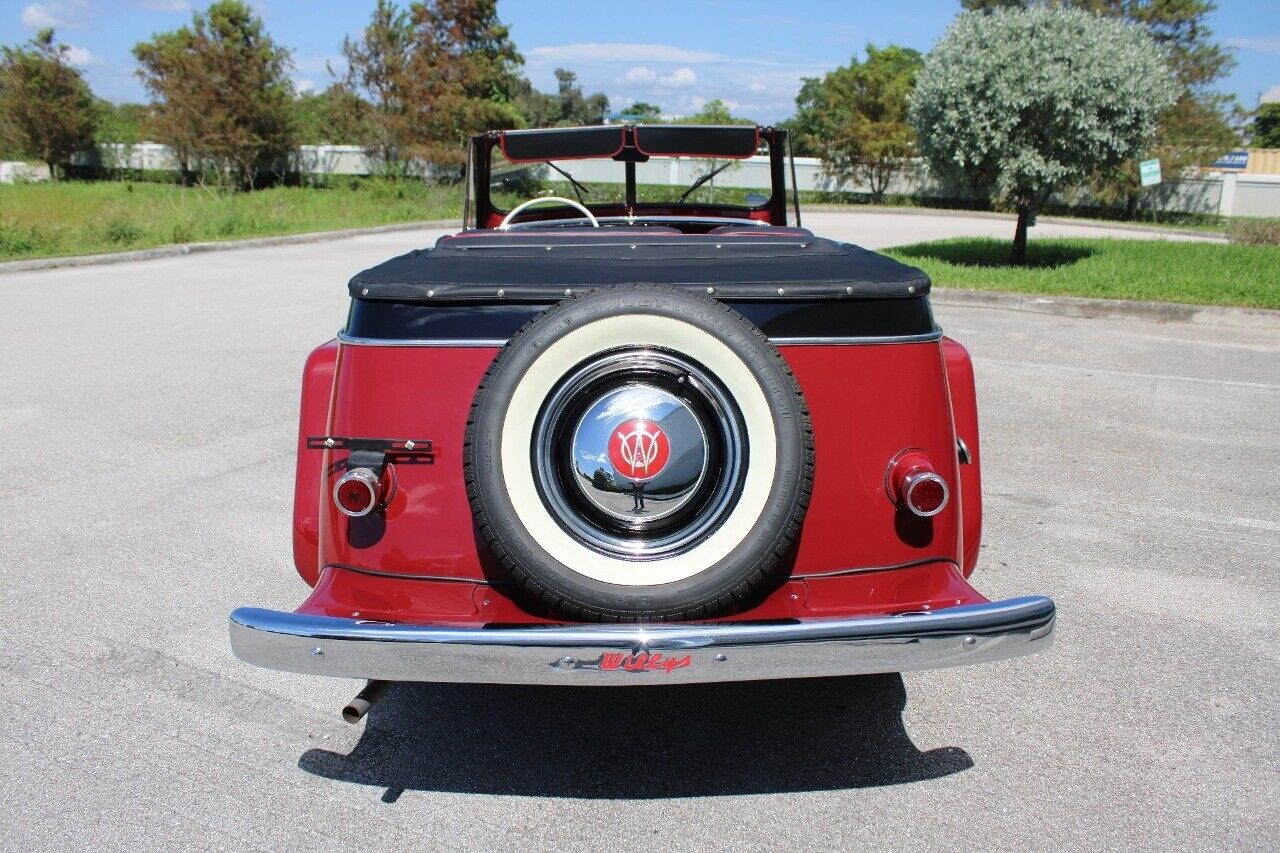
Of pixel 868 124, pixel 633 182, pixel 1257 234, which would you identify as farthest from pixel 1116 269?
pixel 868 124

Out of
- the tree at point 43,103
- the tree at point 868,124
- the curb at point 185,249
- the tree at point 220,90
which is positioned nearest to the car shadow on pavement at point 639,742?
the curb at point 185,249

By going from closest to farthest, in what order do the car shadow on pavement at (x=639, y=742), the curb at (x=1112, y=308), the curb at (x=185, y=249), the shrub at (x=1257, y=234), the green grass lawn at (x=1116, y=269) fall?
the car shadow on pavement at (x=639, y=742)
the curb at (x=1112, y=308)
the green grass lawn at (x=1116, y=269)
the curb at (x=185, y=249)
the shrub at (x=1257, y=234)

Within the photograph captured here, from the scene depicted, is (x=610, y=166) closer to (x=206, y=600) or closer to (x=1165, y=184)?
(x=206, y=600)

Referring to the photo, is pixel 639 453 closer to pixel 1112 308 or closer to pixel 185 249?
pixel 1112 308

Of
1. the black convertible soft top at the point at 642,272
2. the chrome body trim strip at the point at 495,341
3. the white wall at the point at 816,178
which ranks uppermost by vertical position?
the white wall at the point at 816,178

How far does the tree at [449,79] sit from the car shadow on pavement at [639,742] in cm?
3046

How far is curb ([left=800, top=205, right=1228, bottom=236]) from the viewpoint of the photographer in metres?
23.9

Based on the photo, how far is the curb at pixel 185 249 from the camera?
44.0ft

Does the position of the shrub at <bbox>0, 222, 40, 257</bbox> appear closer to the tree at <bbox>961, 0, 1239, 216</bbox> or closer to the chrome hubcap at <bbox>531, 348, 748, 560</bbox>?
the chrome hubcap at <bbox>531, 348, 748, 560</bbox>

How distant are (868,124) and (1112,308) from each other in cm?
2542

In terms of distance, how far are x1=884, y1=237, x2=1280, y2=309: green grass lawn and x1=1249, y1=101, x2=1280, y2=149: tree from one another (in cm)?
4283

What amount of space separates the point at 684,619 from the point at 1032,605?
79 centimetres

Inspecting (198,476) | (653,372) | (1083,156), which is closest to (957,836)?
(653,372)

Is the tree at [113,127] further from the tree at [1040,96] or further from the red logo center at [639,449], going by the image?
the red logo center at [639,449]
